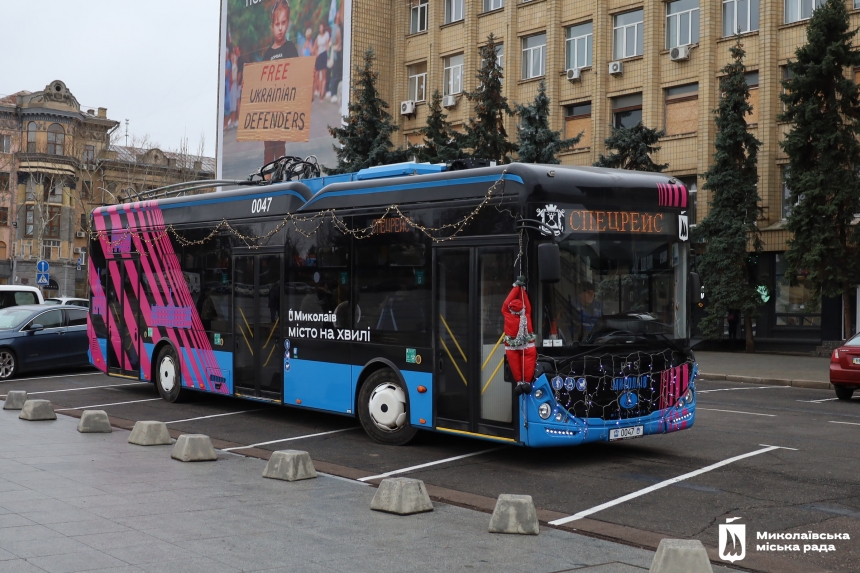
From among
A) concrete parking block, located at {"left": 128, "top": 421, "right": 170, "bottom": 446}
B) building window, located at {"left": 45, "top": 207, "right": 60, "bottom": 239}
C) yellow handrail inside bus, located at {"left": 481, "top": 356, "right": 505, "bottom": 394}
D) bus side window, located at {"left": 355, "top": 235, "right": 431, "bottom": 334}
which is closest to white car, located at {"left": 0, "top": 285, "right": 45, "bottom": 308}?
concrete parking block, located at {"left": 128, "top": 421, "right": 170, "bottom": 446}

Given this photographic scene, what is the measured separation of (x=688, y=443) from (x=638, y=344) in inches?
88.4

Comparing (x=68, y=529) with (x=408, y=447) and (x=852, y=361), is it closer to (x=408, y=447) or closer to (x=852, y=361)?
(x=408, y=447)

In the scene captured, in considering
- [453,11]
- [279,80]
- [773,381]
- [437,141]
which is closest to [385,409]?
[773,381]

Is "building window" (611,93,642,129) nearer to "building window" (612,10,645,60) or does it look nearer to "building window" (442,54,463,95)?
"building window" (612,10,645,60)

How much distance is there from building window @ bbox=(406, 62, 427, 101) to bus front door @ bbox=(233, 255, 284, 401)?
34250mm

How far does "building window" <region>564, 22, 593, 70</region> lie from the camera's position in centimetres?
4106

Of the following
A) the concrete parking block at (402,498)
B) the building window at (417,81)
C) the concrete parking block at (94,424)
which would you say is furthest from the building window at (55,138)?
the concrete parking block at (402,498)

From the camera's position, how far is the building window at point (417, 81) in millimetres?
48225

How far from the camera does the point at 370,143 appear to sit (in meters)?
38.7

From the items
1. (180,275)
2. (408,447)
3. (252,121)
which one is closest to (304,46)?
(252,121)

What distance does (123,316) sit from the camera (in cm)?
1822

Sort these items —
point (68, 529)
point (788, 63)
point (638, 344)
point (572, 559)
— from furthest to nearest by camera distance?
point (788, 63)
point (638, 344)
point (68, 529)
point (572, 559)

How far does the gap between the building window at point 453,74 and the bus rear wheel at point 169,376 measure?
30943mm

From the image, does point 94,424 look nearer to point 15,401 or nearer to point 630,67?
point 15,401
